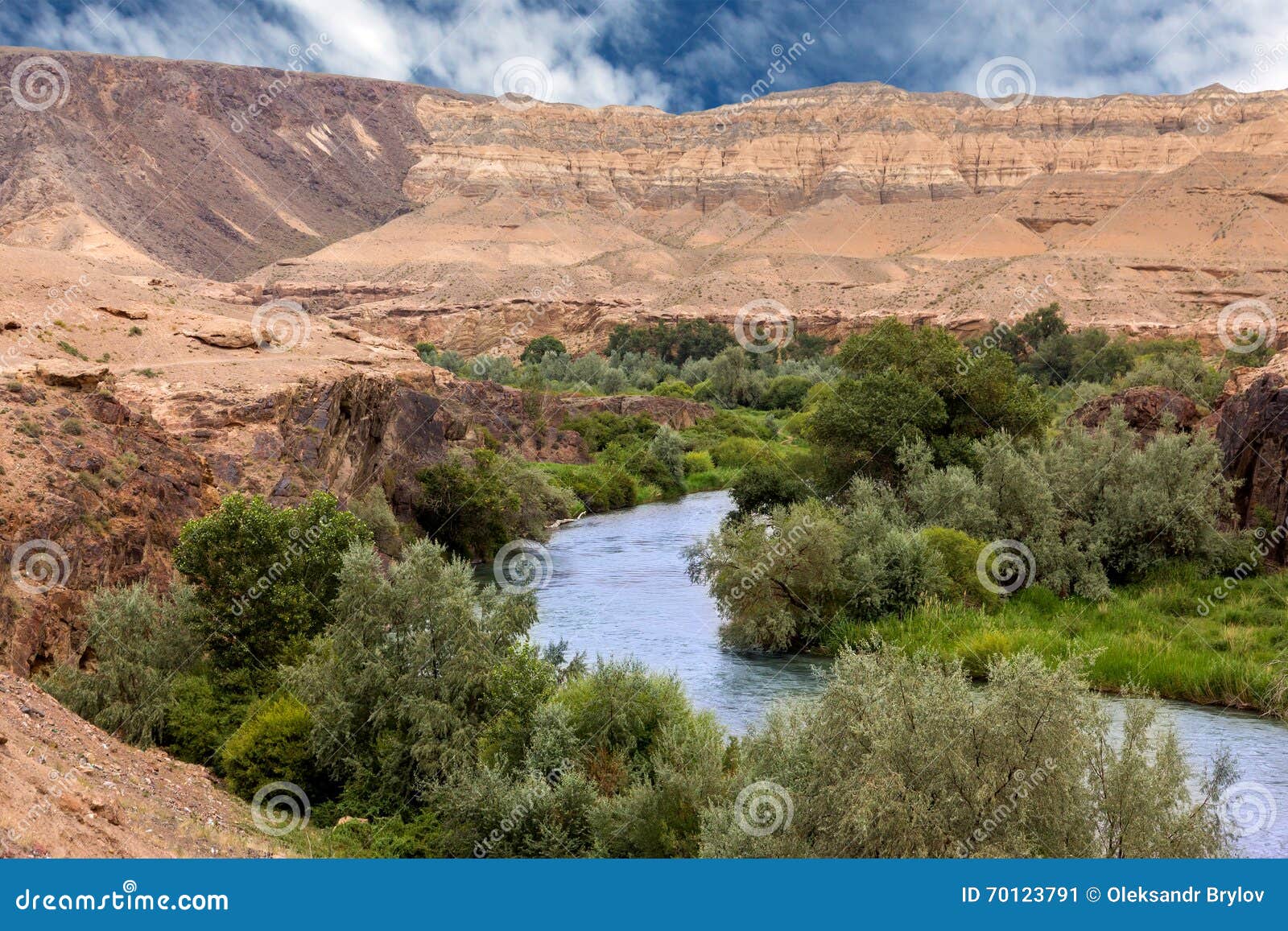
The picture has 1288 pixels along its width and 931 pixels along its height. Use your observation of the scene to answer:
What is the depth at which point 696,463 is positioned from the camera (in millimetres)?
59438

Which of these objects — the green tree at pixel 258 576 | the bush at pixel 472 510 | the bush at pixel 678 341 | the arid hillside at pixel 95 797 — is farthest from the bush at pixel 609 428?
the arid hillside at pixel 95 797

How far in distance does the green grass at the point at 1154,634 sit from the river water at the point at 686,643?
659 mm

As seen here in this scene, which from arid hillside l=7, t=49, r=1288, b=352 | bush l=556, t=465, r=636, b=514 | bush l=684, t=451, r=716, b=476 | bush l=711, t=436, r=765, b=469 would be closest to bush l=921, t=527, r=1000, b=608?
bush l=556, t=465, r=636, b=514

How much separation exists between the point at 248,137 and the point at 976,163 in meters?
107

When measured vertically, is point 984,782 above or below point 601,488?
below

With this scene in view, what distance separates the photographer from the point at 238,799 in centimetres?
1641

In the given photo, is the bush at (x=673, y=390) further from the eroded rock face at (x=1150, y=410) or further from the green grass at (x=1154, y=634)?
the green grass at (x=1154, y=634)

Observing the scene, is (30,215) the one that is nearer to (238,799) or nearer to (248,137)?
(248,137)

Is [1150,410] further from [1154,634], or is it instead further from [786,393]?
[786,393]

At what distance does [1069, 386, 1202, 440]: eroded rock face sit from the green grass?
891cm

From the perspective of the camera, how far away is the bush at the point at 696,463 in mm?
58938

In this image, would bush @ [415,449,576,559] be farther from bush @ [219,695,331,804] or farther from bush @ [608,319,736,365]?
bush @ [608,319,736,365]

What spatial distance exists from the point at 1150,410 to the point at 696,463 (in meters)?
25.5

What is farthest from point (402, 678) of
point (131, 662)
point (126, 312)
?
point (126, 312)
